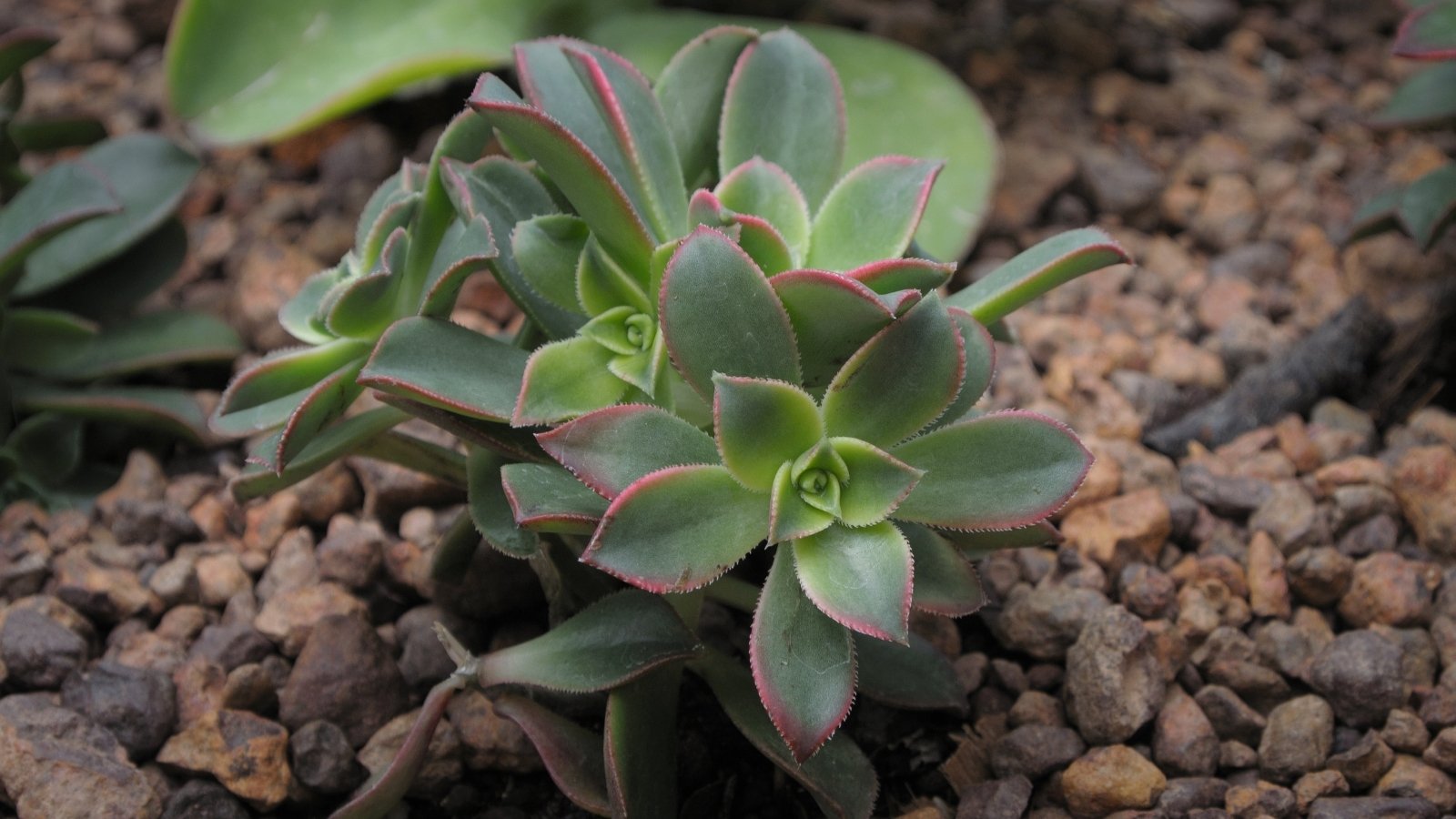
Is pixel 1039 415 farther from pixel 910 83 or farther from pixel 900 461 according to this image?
pixel 910 83

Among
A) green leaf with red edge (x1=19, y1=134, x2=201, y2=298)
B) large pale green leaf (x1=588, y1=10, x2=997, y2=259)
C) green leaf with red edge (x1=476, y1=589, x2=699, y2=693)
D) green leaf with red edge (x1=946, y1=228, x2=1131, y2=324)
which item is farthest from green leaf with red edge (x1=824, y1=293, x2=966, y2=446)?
green leaf with red edge (x1=19, y1=134, x2=201, y2=298)

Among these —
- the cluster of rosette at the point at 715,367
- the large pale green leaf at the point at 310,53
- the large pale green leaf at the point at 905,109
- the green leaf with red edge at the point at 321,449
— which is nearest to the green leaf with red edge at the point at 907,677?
the cluster of rosette at the point at 715,367

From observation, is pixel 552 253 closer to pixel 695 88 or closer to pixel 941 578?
pixel 695 88

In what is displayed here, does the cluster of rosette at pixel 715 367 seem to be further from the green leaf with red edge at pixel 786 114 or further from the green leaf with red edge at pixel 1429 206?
the green leaf with red edge at pixel 1429 206

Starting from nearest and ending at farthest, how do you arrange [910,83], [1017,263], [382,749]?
1. [1017,263]
2. [382,749]
3. [910,83]

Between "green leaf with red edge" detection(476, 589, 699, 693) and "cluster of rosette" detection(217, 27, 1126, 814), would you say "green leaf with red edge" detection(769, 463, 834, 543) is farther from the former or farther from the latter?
"green leaf with red edge" detection(476, 589, 699, 693)

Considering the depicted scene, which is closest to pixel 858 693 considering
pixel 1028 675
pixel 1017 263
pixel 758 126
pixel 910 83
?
pixel 1028 675
